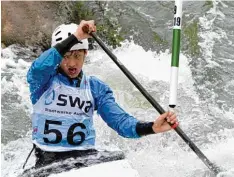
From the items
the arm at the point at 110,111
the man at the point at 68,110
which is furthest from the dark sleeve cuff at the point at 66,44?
the arm at the point at 110,111

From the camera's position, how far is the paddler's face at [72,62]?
3.92 m

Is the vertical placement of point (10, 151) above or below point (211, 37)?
below

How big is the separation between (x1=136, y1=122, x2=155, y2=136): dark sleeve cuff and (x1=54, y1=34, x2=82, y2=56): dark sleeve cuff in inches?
32.4

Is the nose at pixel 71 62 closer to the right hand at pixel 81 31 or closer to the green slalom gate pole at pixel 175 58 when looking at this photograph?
the right hand at pixel 81 31

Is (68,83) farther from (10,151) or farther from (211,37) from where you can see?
(211,37)

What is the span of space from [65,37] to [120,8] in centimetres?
669

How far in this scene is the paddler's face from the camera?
3918 millimetres

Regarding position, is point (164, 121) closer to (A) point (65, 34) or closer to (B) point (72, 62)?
(B) point (72, 62)

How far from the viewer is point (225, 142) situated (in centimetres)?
605

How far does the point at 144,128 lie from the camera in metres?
3.88

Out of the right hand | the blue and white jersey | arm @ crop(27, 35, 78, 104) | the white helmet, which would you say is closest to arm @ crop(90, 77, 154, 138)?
the blue and white jersey

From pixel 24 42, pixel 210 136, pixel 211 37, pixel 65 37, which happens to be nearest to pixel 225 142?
pixel 210 136

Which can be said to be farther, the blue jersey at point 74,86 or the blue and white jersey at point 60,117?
the blue and white jersey at point 60,117

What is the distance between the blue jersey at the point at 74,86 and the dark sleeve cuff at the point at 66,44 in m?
0.03
